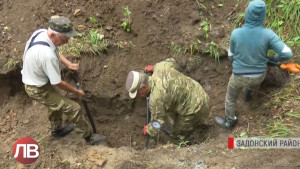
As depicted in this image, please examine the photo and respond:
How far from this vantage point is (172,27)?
18.7 feet

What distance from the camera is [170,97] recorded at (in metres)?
3.95

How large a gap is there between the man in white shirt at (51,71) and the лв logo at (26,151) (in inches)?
13.3

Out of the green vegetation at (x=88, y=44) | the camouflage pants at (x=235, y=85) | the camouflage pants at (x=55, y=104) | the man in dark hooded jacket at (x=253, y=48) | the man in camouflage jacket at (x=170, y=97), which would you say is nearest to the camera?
the man in dark hooded jacket at (x=253, y=48)

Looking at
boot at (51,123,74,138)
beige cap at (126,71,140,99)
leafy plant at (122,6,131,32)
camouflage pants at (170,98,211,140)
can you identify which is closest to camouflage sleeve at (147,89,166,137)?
beige cap at (126,71,140,99)

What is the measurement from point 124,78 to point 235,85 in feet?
6.23

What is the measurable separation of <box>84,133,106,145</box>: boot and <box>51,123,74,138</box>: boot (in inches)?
10.4

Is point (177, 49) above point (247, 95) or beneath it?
above

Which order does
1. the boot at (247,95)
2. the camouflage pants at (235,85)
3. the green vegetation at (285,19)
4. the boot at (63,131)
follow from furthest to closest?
1. the green vegetation at (285,19)
2. the boot at (247,95)
3. the boot at (63,131)
4. the camouflage pants at (235,85)

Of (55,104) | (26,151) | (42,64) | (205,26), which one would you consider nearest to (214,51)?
(205,26)

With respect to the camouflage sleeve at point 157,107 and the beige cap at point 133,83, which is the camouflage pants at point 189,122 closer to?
the camouflage sleeve at point 157,107

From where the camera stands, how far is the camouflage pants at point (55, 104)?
4.02 metres

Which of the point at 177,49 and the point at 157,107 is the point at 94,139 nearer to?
the point at 157,107

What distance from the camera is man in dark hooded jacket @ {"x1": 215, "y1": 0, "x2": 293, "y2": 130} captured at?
12.0ft

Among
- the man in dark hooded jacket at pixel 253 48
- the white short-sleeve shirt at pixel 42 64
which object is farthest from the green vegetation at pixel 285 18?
the white short-sleeve shirt at pixel 42 64
